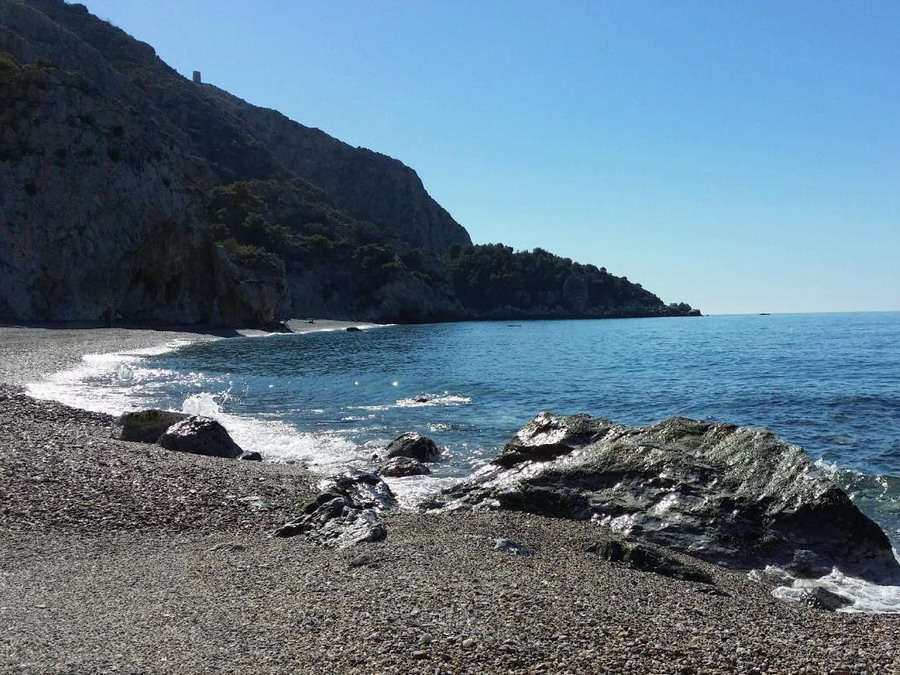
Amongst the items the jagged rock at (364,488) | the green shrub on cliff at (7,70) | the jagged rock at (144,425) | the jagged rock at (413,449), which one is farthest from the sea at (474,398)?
the green shrub on cliff at (7,70)

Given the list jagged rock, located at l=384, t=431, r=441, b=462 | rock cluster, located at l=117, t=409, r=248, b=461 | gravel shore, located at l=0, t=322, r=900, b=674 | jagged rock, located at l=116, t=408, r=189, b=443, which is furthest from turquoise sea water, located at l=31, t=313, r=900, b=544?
gravel shore, located at l=0, t=322, r=900, b=674

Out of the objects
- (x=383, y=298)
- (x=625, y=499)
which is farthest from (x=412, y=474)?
(x=383, y=298)

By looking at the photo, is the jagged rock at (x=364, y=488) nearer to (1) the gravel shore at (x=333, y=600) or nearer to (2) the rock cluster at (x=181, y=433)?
(1) the gravel shore at (x=333, y=600)

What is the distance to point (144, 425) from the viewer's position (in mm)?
18234

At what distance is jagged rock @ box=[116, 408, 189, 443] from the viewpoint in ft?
59.1

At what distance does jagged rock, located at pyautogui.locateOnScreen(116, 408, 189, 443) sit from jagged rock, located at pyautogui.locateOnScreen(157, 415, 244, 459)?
0.62 meters

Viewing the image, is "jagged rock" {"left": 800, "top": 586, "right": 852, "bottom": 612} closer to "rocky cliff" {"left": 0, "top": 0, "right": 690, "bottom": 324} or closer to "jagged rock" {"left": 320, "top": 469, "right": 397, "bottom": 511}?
"jagged rock" {"left": 320, "top": 469, "right": 397, "bottom": 511}

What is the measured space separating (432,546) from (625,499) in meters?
4.70

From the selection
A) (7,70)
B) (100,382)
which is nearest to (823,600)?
(100,382)

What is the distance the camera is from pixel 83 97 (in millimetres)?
72938

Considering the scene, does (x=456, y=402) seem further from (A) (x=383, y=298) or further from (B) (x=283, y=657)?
(A) (x=383, y=298)

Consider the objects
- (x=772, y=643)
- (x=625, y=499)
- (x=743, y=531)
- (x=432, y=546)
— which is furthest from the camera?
(x=625, y=499)

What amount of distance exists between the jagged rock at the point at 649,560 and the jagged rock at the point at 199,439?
35.9ft

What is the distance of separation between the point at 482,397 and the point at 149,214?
58.7m
